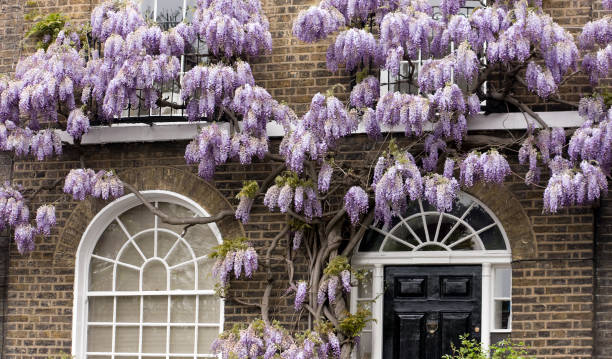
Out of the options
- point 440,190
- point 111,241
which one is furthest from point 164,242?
point 440,190

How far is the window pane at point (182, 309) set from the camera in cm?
1230

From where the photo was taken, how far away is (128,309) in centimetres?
1249

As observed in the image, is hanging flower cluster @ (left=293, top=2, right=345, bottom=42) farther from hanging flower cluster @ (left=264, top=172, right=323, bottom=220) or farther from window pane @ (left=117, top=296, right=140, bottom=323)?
window pane @ (left=117, top=296, right=140, bottom=323)

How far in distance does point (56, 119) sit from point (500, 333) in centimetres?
483

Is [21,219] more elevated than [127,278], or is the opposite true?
[21,219]

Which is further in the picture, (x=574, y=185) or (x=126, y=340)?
(x=126, y=340)

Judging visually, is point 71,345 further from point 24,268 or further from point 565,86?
point 565,86

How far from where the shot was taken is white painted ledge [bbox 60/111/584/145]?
11.4 metres

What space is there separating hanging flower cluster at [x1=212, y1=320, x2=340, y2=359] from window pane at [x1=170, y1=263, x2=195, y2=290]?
120 centimetres

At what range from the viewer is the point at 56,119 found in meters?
12.2

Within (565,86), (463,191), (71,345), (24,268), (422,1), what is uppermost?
(422,1)

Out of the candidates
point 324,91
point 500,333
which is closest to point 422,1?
point 324,91

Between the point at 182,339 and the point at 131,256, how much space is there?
1.02m

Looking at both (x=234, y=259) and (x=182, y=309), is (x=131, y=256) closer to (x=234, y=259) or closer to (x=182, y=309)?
(x=182, y=309)
